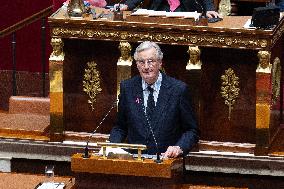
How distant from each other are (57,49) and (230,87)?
1327 millimetres

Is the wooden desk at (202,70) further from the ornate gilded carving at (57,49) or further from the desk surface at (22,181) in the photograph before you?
the desk surface at (22,181)

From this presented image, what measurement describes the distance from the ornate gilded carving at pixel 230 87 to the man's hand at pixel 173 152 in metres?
1.38

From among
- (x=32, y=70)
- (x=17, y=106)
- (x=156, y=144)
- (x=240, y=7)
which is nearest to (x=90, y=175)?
(x=156, y=144)

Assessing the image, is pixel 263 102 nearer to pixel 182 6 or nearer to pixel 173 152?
pixel 182 6

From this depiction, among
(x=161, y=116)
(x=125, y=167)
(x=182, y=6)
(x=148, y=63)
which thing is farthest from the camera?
(x=182, y=6)

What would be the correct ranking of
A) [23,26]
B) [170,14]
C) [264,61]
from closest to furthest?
[264,61]
[170,14]
[23,26]

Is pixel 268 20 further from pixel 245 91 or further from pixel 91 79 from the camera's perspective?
pixel 91 79

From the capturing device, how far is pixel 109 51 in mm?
7547

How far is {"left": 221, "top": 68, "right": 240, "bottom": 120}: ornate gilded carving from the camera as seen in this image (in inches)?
288

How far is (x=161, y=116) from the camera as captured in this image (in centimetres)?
636

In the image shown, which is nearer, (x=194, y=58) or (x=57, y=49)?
(x=194, y=58)

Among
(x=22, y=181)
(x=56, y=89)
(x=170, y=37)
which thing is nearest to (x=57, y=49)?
(x=56, y=89)

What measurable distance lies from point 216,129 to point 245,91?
37cm

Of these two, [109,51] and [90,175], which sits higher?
[109,51]
